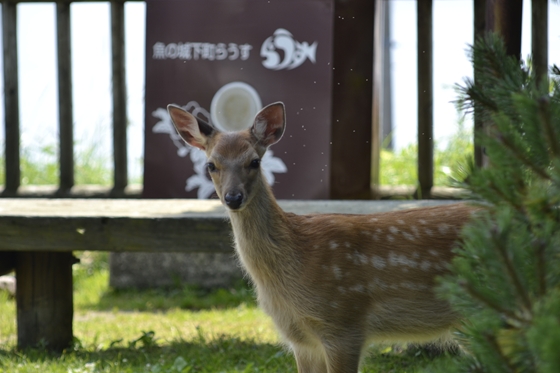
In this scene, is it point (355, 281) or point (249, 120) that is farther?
point (249, 120)

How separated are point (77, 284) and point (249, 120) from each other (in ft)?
9.17

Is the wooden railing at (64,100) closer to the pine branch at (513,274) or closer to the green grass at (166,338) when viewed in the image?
the green grass at (166,338)

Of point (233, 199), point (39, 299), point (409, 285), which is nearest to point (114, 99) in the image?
point (39, 299)

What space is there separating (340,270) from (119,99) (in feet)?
15.3

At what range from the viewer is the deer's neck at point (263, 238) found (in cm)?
372

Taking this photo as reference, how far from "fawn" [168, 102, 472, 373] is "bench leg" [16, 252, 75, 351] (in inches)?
79.1

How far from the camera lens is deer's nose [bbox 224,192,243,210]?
3.68 metres

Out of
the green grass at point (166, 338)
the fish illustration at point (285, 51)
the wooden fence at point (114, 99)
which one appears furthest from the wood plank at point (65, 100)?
the fish illustration at point (285, 51)

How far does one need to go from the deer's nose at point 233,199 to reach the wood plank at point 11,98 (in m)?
5.09

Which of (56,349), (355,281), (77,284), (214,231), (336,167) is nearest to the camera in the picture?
(355,281)

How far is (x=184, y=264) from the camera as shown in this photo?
24.9 feet

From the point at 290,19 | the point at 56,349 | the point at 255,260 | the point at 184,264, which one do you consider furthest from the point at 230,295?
the point at 255,260

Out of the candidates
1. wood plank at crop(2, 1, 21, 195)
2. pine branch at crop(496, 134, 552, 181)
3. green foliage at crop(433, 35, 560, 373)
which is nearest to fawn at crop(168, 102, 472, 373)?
green foliage at crop(433, 35, 560, 373)

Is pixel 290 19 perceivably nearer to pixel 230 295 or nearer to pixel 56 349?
pixel 230 295
